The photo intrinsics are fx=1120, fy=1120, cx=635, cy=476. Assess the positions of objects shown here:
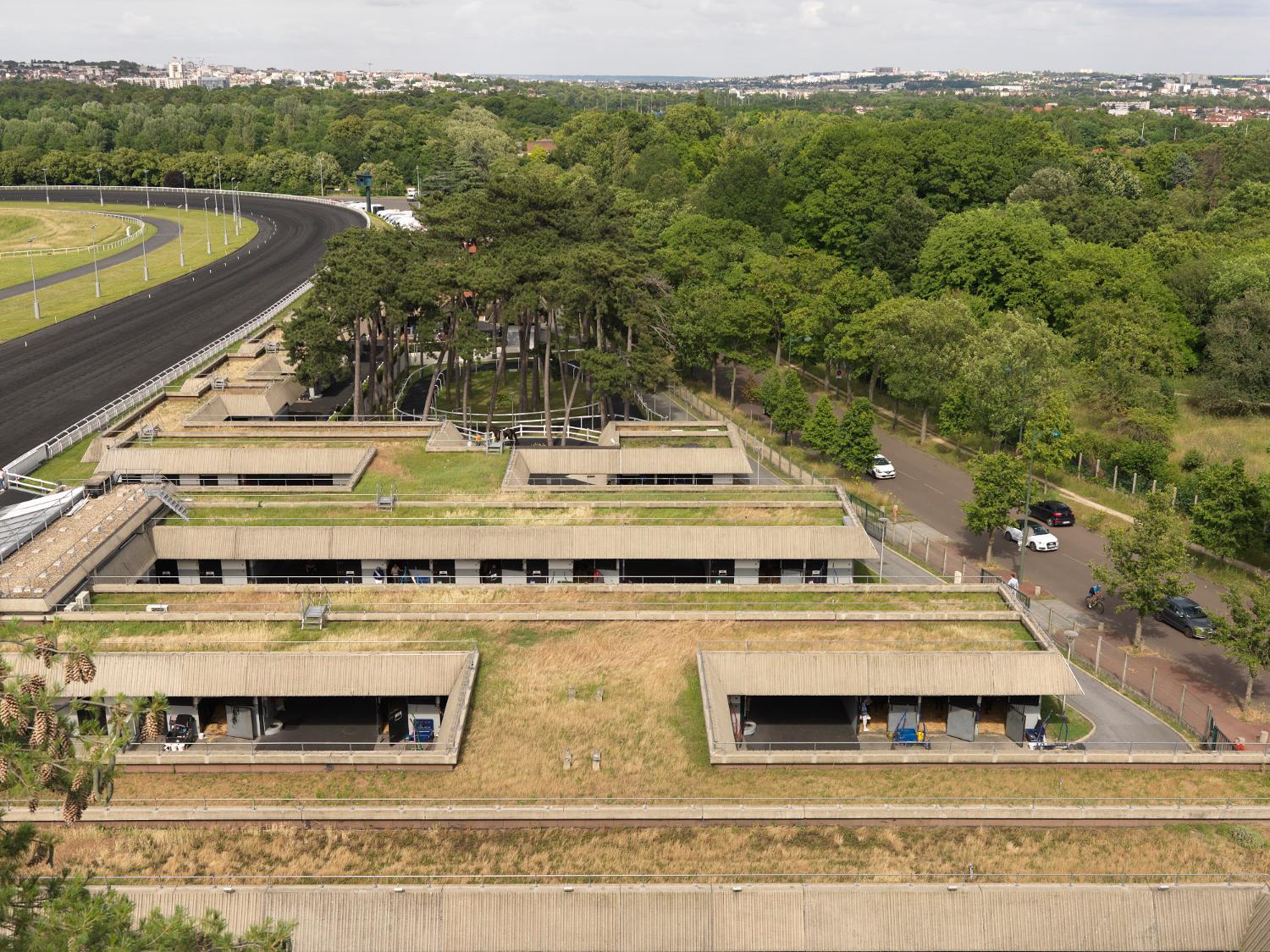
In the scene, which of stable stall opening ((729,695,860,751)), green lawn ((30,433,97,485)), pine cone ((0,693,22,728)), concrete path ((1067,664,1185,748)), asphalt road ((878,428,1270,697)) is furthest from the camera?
green lawn ((30,433,97,485))

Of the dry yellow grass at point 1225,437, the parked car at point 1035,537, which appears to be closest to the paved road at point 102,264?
the parked car at point 1035,537

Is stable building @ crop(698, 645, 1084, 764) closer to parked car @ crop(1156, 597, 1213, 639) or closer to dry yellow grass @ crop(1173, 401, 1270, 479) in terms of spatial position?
parked car @ crop(1156, 597, 1213, 639)

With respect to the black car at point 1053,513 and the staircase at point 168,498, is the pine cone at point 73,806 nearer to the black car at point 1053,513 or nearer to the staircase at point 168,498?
the staircase at point 168,498

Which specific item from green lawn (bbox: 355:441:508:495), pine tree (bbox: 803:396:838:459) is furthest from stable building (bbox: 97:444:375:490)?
pine tree (bbox: 803:396:838:459)

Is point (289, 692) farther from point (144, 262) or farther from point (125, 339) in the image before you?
point (144, 262)

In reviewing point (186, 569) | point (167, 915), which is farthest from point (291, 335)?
point (167, 915)

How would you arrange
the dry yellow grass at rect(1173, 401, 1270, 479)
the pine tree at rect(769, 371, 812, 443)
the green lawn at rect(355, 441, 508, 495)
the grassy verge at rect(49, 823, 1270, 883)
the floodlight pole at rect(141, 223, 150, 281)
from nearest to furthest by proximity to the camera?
the grassy verge at rect(49, 823, 1270, 883) → the green lawn at rect(355, 441, 508, 495) → the dry yellow grass at rect(1173, 401, 1270, 479) → the pine tree at rect(769, 371, 812, 443) → the floodlight pole at rect(141, 223, 150, 281)

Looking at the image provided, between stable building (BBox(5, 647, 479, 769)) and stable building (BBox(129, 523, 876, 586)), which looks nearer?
stable building (BBox(5, 647, 479, 769))
